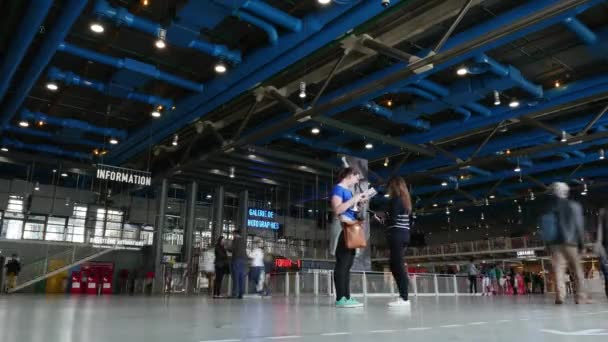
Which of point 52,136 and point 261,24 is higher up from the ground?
point 261,24

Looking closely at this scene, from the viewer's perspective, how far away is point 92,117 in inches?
630

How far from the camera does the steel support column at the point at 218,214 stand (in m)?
23.5

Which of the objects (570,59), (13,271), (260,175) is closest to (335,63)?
(570,59)

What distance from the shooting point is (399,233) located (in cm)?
534

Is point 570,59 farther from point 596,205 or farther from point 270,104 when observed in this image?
point 596,205

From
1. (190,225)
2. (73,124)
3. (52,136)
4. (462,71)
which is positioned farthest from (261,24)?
(190,225)

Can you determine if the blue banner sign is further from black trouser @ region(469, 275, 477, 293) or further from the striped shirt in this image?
the striped shirt

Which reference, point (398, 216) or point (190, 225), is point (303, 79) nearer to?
point (398, 216)

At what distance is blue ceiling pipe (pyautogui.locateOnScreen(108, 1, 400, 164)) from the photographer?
9.09m

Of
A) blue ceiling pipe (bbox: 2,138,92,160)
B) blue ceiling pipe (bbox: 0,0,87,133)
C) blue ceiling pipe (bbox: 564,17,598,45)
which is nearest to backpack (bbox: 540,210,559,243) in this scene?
blue ceiling pipe (bbox: 564,17,598,45)

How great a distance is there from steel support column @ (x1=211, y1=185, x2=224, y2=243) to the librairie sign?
8.71 metres

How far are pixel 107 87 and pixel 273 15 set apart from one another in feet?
21.0

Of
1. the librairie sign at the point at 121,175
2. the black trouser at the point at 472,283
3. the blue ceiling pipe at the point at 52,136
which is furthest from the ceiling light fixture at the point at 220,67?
the black trouser at the point at 472,283

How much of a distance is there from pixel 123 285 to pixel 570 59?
23.4m
